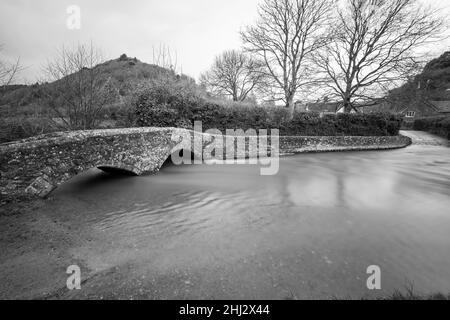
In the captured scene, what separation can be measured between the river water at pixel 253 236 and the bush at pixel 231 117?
4.66 meters

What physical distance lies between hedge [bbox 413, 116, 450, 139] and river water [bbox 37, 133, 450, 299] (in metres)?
21.0

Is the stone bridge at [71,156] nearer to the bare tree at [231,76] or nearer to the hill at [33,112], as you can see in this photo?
the hill at [33,112]

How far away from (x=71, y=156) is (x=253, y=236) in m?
4.22

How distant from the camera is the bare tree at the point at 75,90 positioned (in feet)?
29.7

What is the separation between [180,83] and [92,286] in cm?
1103

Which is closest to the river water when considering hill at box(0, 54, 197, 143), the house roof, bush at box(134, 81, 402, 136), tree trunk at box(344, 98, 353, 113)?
bush at box(134, 81, 402, 136)

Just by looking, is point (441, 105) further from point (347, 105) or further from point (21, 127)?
Result: point (21, 127)

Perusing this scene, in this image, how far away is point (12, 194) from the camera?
369cm

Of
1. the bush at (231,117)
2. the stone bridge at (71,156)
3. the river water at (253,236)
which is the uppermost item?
the bush at (231,117)

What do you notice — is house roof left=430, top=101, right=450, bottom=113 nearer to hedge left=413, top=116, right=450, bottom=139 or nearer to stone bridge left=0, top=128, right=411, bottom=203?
hedge left=413, top=116, right=450, bottom=139

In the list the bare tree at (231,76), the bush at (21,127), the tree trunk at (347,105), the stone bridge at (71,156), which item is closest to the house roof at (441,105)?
the tree trunk at (347,105)

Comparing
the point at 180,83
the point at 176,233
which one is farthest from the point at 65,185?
the point at 180,83

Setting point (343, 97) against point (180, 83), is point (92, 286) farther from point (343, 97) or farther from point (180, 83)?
point (343, 97)

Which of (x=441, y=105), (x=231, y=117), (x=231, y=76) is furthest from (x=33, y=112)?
(x=441, y=105)
